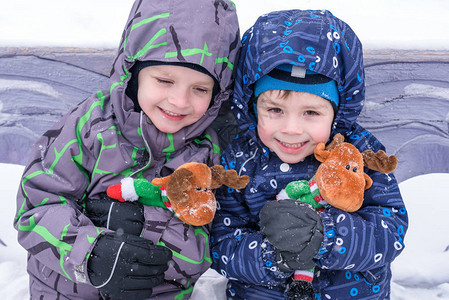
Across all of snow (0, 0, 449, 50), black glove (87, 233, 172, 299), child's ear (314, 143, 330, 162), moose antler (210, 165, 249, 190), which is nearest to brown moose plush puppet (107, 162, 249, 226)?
moose antler (210, 165, 249, 190)

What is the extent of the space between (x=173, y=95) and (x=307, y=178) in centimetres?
57

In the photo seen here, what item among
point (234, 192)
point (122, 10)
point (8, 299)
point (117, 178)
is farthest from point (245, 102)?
point (8, 299)

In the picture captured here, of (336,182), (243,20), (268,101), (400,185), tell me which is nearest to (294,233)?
(336,182)

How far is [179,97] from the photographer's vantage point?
1488mm

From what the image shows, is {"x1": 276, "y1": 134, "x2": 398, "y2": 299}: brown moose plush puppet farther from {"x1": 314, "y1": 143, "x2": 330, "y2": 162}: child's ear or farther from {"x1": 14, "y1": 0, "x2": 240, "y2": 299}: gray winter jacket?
{"x1": 14, "y1": 0, "x2": 240, "y2": 299}: gray winter jacket

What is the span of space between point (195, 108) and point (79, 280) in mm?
687

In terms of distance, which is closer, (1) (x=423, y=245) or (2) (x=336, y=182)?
(2) (x=336, y=182)

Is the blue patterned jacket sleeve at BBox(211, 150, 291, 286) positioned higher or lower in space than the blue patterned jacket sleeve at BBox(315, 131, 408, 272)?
lower

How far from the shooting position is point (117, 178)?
1601 mm

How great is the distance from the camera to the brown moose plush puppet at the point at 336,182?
53.2 inches

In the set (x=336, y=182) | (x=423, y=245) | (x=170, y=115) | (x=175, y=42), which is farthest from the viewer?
(x=423, y=245)

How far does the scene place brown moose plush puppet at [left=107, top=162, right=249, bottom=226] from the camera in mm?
1391

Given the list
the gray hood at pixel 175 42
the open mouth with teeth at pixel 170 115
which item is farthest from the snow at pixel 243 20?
the open mouth with teeth at pixel 170 115

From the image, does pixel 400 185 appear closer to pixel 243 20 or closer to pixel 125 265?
pixel 243 20
